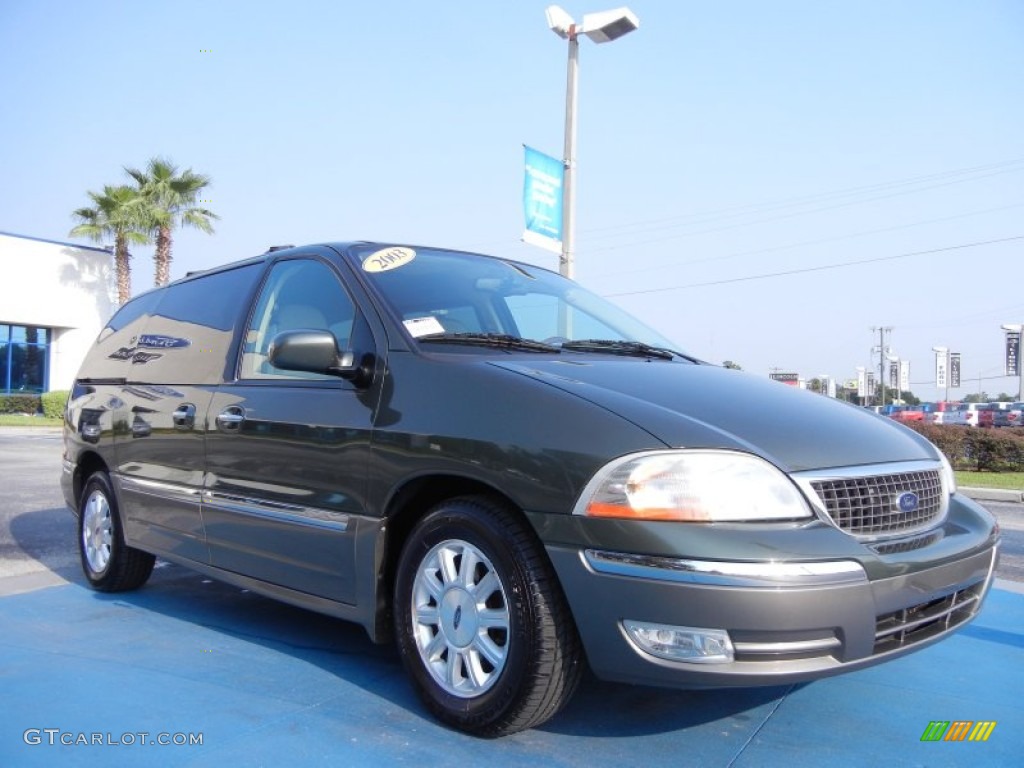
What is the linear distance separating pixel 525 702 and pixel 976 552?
1581mm

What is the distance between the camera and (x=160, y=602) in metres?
4.75

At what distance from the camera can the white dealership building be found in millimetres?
29766

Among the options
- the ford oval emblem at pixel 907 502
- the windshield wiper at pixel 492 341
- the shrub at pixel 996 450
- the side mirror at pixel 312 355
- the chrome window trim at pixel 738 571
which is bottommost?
the shrub at pixel 996 450

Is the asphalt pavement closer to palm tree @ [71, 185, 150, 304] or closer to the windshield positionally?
the windshield

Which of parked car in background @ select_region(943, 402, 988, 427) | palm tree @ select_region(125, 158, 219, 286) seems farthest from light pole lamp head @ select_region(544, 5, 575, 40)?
parked car in background @ select_region(943, 402, 988, 427)

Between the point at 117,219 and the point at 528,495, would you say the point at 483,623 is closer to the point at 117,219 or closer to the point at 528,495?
the point at 528,495

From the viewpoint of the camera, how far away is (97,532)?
16.3 feet

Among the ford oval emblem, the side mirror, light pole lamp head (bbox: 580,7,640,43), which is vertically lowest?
the ford oval emblem

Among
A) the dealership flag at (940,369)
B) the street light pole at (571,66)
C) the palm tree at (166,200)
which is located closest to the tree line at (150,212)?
the palm tree at (166,200)

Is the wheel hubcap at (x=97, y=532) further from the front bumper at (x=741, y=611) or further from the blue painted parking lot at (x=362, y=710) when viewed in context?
the front bumper at (x=741, y=611)

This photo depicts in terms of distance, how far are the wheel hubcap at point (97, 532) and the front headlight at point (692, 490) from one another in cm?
341

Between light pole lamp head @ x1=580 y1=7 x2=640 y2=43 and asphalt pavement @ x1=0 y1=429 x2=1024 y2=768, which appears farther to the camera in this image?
light pole lamp head @ x1=580 y1=7 x2=640 y2=43

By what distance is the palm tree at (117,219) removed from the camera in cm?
2998

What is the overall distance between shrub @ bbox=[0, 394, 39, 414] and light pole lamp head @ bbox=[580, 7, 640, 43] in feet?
87.0
